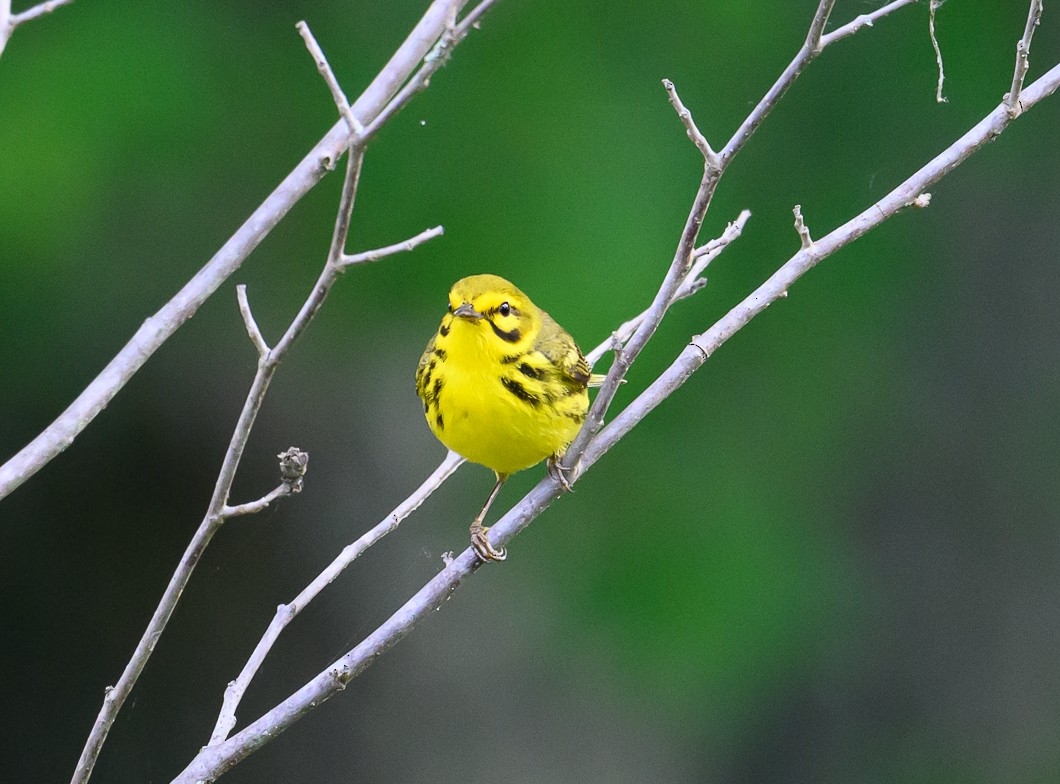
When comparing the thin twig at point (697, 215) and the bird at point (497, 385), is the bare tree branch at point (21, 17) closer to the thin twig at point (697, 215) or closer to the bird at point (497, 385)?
the thin twig at point (697, 215)

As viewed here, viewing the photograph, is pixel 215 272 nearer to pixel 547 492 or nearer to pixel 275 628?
pixel 275 628

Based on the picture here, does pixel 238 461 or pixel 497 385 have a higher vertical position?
pixel 497 385

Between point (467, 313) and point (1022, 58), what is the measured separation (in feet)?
4.68

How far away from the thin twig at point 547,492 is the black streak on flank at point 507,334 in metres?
0.59

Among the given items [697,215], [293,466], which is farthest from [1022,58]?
[293,466]

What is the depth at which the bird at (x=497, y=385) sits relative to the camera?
3303mm

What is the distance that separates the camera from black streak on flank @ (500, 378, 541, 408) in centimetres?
334

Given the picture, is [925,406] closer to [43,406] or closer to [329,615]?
[329,615]

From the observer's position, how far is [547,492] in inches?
112

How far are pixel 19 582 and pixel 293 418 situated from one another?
1375 millimetres

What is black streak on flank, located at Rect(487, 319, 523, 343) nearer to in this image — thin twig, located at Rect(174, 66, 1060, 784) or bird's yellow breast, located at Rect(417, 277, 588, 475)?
bird's yellow breast, located at Rect(417, 277, 588, 475)

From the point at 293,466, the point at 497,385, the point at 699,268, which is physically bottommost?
the point at 293,466

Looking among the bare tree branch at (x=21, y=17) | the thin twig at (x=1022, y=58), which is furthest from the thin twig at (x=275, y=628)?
the thin twig at (x=1022, y=58)

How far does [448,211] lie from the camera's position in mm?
5547
